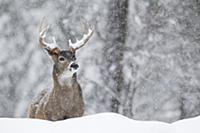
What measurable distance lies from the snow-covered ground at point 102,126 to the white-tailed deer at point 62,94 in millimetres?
6560

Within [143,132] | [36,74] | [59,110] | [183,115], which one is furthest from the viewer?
[36,74]

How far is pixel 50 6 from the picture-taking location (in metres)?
20.2

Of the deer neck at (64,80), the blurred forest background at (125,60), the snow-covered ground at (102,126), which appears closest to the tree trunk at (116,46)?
the blurred forest background at (125,60)

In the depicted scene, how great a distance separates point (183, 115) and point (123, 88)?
1.49m

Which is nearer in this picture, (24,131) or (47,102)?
(24,131)

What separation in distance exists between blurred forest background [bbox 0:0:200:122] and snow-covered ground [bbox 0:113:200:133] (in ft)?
40.6

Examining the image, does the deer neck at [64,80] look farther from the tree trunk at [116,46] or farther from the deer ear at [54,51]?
the tree trunk at [116,46]

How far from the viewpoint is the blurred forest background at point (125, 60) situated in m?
18.2

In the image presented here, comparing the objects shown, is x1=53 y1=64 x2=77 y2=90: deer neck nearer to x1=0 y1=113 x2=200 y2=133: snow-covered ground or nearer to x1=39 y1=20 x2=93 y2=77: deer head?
x1=39 y1=20 x2=93 y2=77: deer head

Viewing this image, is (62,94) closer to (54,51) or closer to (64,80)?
(64,80)

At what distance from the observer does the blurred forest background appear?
715 inches

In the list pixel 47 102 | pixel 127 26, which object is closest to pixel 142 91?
pixel 127 26

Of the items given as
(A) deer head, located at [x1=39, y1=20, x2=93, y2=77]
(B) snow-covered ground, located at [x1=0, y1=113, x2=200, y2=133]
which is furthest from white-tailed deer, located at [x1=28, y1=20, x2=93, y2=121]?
(B) snow-covered ground, located at [x1=0, y1=113, x2=200, y2=133]

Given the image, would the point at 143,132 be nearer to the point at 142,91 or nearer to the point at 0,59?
the point at 142,91
